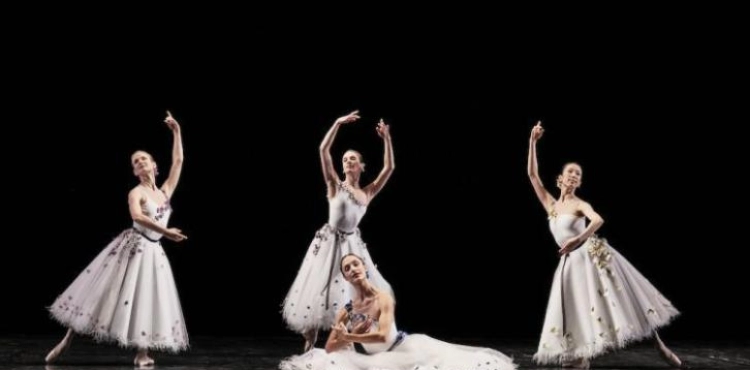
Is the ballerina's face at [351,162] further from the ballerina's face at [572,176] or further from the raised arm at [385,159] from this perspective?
the ballerina's face at [572,176]

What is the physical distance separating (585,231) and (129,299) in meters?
2.25

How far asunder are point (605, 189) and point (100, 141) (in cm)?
348

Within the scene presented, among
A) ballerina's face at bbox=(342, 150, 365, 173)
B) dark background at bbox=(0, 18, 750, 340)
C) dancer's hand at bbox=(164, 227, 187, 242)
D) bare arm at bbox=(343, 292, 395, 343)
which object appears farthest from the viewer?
dark background at bbox=(0, 18, 750, 340)

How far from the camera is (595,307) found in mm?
4512

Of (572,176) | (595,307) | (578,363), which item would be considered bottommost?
(578,363)

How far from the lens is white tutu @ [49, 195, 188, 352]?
4.29 m

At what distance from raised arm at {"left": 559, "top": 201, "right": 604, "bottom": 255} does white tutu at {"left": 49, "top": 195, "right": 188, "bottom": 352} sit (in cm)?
195

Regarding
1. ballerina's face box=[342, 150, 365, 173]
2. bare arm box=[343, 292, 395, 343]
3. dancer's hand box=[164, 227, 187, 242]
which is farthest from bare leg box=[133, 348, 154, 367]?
ballerina's face box=[342, 150, 365, 173]

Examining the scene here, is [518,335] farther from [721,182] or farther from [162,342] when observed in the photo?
[162,342]

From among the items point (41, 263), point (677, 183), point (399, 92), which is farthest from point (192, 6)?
point (677, 183)

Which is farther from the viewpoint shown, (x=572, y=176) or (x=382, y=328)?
(x=572, y=176)

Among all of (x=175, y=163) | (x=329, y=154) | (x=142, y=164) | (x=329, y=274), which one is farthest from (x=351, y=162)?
(x=142, y=164)

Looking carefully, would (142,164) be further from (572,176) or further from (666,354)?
(666,354)

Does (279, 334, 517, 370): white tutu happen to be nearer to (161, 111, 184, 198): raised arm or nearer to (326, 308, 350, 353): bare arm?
(326, 308, 350, 353): bare arm
